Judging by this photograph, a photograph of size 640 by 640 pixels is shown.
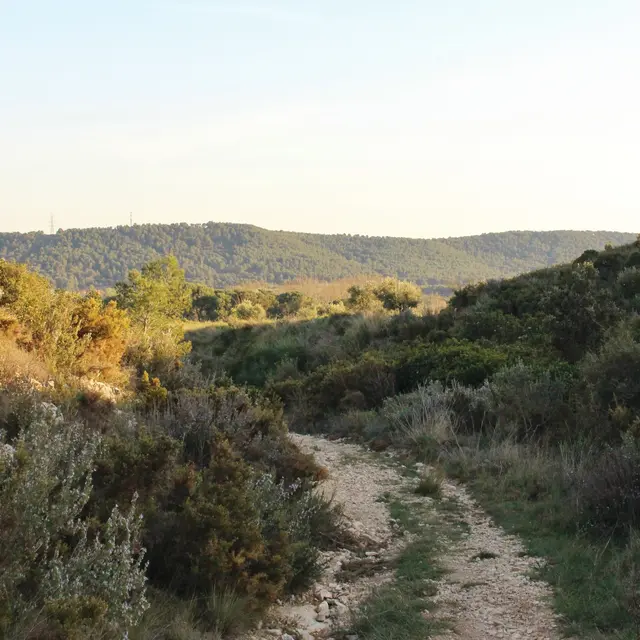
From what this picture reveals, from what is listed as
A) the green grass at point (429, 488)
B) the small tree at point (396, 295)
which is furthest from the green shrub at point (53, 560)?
the small tree at point (396, 295)

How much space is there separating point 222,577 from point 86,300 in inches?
336

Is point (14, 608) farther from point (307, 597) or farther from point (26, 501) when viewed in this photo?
point (307, 597)

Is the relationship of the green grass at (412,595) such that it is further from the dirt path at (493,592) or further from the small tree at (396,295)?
the small tree at (396,295)

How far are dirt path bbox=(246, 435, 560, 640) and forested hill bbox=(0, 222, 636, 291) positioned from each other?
77.9 m

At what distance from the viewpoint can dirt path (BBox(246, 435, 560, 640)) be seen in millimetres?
4770

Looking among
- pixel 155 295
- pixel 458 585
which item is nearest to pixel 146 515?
pixel 458 585

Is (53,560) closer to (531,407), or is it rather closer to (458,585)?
(458,585)

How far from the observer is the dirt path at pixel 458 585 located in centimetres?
477

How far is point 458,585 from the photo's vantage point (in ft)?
18.2

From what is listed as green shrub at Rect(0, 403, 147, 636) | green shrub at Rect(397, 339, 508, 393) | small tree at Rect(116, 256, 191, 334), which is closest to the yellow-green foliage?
green shrub at Rect(397, 339, 508, 393)

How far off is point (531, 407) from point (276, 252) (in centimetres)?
9150

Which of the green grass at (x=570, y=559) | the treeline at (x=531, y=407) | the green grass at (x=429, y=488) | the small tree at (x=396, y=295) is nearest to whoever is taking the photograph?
the green grass at (x=570, y=559)

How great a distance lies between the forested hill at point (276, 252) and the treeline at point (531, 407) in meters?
64.0

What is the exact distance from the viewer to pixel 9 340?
10703 mm
